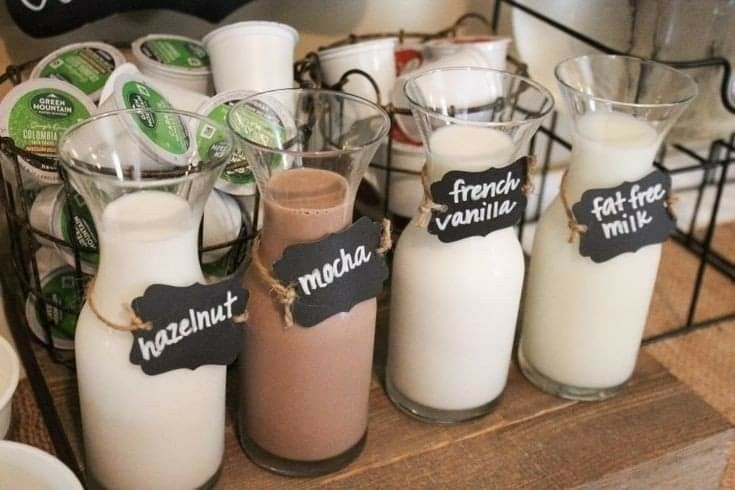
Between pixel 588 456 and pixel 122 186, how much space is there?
439 millimetres

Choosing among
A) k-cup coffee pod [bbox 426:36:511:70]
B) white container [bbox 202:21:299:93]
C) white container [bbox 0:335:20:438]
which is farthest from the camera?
k-cup coffee pod [bbox 426:36:511:70]

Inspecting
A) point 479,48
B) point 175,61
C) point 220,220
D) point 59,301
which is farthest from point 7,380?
point 479,48

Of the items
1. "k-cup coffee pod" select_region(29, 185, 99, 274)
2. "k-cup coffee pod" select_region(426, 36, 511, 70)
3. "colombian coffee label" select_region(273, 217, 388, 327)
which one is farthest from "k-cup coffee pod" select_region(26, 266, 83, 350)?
"k-cup coffee pod" select_region(426, 36, 511, 70)

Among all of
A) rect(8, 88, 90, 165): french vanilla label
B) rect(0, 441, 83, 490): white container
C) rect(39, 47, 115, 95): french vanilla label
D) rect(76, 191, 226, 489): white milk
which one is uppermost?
rect(39, 47, 115, 95): french vanilla label

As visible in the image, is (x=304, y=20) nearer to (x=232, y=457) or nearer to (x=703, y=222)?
(x=232, y=457)

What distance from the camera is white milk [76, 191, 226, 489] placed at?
571mm

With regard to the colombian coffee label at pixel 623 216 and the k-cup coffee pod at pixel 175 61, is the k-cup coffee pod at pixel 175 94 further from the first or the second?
the colombian coffee label at pixel 623 216

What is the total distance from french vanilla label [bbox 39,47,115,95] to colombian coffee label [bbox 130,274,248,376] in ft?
0.94

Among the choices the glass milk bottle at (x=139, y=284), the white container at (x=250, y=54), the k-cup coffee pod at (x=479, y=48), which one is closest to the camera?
the glass milk bottle at (x=139, y=284)

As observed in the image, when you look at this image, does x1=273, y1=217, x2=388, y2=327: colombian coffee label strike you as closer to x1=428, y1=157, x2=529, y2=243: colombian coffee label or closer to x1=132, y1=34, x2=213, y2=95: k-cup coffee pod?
x1=428, y1=157, x2=529, y2=243: colombian coffee label

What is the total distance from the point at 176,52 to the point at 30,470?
0.40 m

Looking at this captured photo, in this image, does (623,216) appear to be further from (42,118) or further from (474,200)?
(42,118)

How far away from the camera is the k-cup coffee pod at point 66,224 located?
726mm

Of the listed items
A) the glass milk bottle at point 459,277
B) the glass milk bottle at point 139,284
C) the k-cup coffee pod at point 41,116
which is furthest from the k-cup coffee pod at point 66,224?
the glass milk bottle at point 459,277
